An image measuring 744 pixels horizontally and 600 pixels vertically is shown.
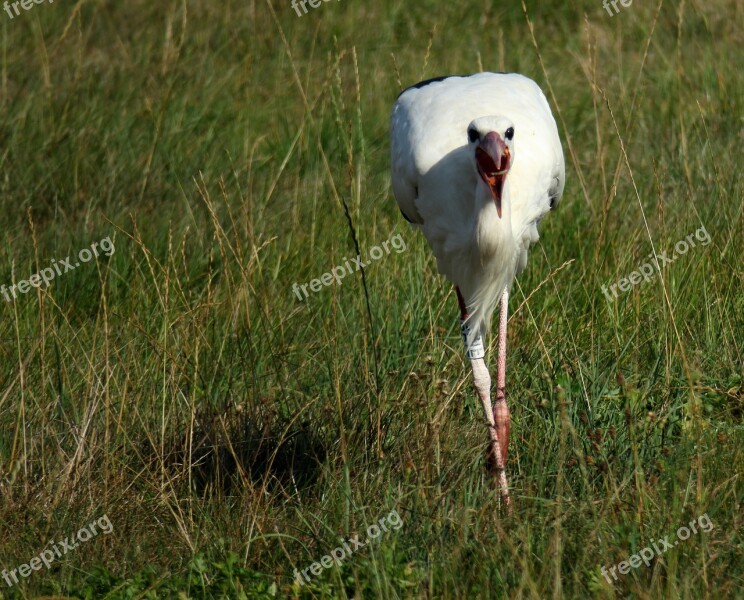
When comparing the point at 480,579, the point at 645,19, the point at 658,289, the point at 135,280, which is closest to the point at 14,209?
the point at 135,280

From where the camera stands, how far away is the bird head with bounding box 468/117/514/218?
13.1ft

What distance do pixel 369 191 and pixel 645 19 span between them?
2.85m

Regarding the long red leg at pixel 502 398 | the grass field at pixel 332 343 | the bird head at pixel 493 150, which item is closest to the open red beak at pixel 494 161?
the bird head at pixel 493 150

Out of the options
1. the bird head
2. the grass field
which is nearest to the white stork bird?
the bird head

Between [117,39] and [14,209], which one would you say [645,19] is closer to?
[117,39]

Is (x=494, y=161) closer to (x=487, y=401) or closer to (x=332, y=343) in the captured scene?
(x=487, y=401)

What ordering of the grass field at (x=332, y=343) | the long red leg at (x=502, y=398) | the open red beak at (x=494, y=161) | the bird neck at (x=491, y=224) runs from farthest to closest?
the long red leg at (x=502, y=398) → the bird neck at (x=491, y=224) → the open red beak at (x=494, y=161) → the grass field at (x=332, y=343)

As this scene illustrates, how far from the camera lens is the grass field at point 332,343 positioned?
3.62 metres

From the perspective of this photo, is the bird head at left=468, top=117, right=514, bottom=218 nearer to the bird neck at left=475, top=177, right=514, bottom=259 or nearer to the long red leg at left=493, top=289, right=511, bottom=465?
the bird neck at left=475, top=177, right=514, bottom=259

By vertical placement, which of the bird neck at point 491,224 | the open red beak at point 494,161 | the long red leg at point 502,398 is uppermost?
the open red beak at point 494,161

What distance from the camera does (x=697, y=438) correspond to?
3.91 meters

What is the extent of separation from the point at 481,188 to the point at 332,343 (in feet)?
3.73

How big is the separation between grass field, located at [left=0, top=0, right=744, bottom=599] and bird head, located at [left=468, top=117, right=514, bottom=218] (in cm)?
52

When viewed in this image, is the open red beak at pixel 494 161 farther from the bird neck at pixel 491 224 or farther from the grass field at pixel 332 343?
the grass field at pixel 332 343
